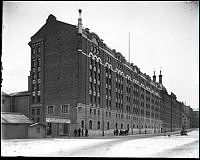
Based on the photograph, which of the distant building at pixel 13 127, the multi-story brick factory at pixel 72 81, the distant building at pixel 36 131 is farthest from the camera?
the multi-story brick factory at pixel 72 81

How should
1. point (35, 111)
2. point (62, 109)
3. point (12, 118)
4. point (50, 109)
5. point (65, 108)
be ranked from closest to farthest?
point (12, 118) < point (65, 108) < point (62, 109) < point (50, 109) < point (35, 111)

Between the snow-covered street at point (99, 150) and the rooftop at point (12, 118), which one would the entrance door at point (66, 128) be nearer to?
the rooftop at point (12, 118)

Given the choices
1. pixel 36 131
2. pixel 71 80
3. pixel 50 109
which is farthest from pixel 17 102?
pixel 36 131

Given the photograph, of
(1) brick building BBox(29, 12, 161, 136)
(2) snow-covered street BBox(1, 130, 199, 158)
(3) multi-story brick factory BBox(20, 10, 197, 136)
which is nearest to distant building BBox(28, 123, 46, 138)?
(3) multi-story brick factory BBox(20, 10, 197, 136)

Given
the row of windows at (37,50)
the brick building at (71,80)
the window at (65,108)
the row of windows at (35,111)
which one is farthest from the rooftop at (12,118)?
the row of windows at (37,50)

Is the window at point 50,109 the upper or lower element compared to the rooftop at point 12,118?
upper

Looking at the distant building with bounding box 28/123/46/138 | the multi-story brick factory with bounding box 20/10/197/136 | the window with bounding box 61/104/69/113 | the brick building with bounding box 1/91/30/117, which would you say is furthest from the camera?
the brick building with bounding box 1/91/30/117

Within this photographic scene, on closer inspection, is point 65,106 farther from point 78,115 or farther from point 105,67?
point 105,67

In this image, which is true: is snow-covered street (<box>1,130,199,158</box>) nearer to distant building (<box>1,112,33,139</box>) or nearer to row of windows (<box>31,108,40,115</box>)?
distant building (<box>1,112,33,139</box>)

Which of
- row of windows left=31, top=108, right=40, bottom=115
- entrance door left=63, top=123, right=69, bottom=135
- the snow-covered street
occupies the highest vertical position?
row of windows left=31, top=108, right=40, bottom=115

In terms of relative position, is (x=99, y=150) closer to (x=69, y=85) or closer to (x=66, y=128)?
(x=66, y=128)

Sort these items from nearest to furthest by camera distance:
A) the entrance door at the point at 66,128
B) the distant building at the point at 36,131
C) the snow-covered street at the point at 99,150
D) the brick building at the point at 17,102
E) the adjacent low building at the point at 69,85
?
the snow-covered street at the point at 99,150 < the distant building at the point at 36,131 < the entrance door at the point at 66,128 < the adjacent low building at the point at 69,85 < the brick building at the point at 17,102

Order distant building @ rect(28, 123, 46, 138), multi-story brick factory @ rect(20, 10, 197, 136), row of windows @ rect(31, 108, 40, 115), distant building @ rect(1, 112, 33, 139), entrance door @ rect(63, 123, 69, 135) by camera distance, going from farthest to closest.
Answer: row of windows @ rect(31, 108, 40, 115) → multi-story brick factory @ rect(20, 10, 197, 136) → entrance door @ rect(63, 123, 69, 135) → distant building @ rect(28, 123, 46, 138) → distant building @ rect(1, 112, 33, 139)

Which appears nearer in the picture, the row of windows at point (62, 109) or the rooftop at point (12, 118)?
the rooftop at point (12, 118)
